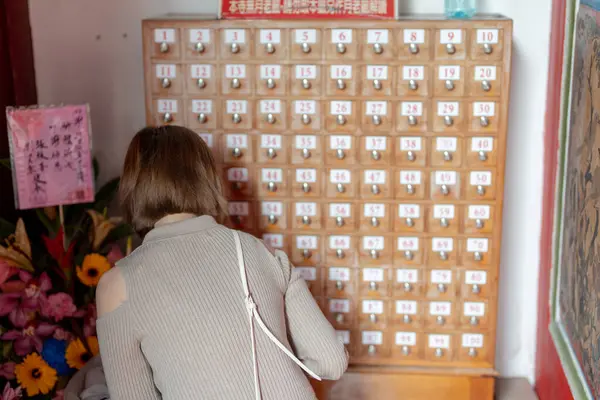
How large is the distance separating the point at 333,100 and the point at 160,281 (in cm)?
116

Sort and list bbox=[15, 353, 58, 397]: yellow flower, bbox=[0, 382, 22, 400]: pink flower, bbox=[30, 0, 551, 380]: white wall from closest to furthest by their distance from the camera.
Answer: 1. bbox=[0, 382, 22, 400]: pink flower
2. bbox=[15, 353, 58, 397]: yellow flower
3. bbox=[30, 0, 551, 380]: white wall

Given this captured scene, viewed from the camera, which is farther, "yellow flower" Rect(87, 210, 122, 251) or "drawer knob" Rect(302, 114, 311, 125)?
"yellow flower" Rect(87, 210, 122, 251)

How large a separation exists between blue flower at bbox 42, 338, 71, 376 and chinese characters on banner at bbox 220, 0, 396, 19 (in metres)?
1.33

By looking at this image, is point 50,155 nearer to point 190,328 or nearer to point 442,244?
point 190,328

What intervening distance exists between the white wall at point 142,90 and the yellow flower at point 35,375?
3.14 ft

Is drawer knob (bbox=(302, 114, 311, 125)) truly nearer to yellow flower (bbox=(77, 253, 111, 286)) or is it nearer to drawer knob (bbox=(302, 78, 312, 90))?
drawer knob (bbox=(302, 78, 312, 90))

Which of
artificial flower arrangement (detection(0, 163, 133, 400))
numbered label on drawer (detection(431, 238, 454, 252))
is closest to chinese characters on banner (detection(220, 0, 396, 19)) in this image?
numbered label on drawer (detection(431, 238, 454, 252))

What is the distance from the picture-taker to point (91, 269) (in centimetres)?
292

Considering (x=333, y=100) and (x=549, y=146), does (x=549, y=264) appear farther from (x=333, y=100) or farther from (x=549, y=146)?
(x=333, y=100)

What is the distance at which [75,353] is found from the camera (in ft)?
9.34

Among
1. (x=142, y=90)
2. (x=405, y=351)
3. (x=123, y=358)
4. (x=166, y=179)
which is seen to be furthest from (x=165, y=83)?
(x=405, y=351)

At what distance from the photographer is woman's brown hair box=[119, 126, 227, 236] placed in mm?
2098

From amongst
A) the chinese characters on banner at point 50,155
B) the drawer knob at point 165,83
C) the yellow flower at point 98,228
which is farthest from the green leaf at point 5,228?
the drawer knob at point 165,83

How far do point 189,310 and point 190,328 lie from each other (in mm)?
44
